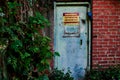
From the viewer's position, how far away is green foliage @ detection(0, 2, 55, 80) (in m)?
7.43

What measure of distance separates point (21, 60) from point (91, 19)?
2454mm

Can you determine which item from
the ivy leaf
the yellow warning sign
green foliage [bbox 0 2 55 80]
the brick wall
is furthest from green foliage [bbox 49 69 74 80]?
the ivy leaf

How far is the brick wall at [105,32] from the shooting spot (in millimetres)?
9125

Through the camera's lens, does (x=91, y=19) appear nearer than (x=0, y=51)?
No

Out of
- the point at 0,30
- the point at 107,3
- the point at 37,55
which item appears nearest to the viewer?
the point at 0,30

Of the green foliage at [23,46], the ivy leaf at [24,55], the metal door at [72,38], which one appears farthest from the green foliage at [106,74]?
the ivy leaf at [24,55]

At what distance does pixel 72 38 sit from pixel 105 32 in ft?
2.66

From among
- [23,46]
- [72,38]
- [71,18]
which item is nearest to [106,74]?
[72,38]

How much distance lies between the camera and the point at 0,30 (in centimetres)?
733

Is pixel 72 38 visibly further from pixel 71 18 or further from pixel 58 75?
pixel 58 75

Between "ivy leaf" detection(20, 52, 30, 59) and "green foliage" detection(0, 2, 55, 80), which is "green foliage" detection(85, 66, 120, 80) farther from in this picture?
"ivy leaf" detection(20, 52, 30, 59)

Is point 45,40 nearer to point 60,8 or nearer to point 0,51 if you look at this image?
point 0,51

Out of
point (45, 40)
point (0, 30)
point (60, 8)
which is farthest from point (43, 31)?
point (0, 30)

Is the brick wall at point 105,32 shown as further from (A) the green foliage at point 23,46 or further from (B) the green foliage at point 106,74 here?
(A) the green foliage at point 23,46
